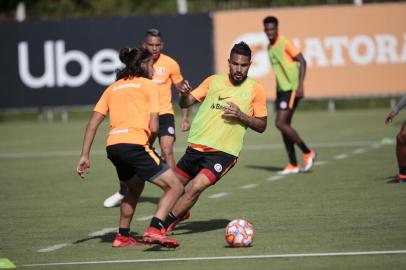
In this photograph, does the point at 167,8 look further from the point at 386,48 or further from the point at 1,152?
the point at 1,152

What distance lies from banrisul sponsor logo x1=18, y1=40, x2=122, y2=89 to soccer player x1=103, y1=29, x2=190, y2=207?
52.3 feet

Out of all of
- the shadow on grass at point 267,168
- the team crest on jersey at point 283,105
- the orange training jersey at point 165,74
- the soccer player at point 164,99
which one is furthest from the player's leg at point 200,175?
the shadow on grass at point 267,168

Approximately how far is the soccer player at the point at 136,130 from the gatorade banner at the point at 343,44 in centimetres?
1962

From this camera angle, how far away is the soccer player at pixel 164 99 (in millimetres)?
13664

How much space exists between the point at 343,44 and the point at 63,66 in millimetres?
8113

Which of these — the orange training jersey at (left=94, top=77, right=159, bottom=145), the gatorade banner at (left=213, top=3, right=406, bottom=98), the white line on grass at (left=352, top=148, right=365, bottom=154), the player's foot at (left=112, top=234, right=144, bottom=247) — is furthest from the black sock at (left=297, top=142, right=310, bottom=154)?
the gatorade banner at (left=213, top=3, right=406, bottom=98)

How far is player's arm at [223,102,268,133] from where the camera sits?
1095 cm

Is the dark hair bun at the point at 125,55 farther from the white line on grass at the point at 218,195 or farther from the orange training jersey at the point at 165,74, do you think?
the white line on grass at the point at 218,195

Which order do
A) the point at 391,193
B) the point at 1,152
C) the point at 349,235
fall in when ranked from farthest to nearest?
the point at 1,152, the point at 391,193, the point at 349,235

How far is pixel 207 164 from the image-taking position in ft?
37.0

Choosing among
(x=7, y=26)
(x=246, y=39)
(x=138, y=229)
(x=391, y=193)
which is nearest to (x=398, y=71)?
(x=246, y=39)

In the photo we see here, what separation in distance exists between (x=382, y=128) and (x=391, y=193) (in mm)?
10990

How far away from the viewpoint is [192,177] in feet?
38.1

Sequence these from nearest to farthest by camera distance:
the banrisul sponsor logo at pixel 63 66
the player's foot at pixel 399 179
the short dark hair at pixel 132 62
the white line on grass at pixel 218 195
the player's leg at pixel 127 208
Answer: the short dark hair at pixel 132 62, the player's leg at pixel 127 208, the white line on grass at pixel 218 195, the player's foot at pixel 399 179, the banrisul sponsor logo at pixel 63 66
